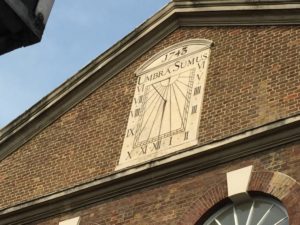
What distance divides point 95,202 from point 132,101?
7.22 ft

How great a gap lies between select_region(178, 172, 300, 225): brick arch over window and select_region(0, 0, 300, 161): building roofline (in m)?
3.59

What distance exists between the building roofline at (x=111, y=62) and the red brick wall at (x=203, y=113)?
0.16 m

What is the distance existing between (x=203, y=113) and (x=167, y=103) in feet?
2.97

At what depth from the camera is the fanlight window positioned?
33.1 feet

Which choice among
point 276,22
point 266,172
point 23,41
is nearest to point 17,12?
Result: point 23,41

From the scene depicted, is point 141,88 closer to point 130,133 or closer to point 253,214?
point 130,133

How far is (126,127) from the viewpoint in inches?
507

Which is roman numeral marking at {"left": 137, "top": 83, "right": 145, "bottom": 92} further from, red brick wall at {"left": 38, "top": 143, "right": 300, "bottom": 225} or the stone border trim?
red brick wall at {"left": 38, "top": 143, "right": 300, "bottom": 225}

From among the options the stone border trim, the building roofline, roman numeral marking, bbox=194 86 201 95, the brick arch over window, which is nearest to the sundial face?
roman numeral marking, bbox=194 86 201 95

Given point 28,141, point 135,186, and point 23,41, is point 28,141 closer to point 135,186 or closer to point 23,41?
point 135,186

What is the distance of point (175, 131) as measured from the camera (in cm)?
1198

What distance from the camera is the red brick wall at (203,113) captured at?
445 inches

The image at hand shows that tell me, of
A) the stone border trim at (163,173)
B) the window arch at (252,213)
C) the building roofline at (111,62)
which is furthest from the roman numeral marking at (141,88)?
the window arch at (252,213)

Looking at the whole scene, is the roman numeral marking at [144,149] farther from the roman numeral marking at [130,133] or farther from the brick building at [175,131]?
the roman numeral marking at [130,133]
